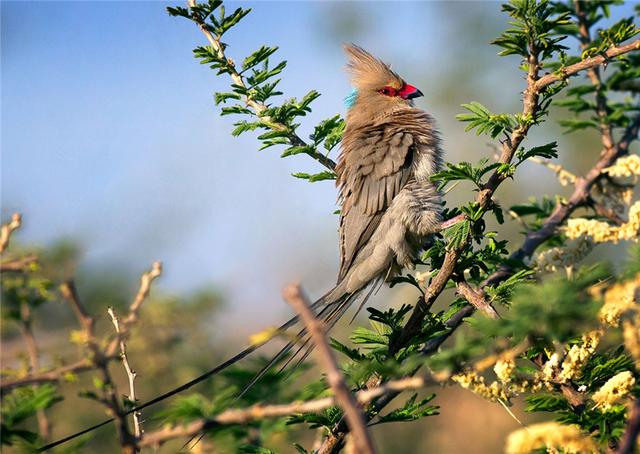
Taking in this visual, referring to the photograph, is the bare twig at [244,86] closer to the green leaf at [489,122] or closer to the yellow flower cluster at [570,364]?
the green leaf at [489,122]

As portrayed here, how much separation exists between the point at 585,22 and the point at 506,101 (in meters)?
8.02

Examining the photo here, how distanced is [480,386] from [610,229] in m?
0.94

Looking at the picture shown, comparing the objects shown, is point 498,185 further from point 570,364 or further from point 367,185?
point 367,185

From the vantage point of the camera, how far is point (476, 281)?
10.6ft

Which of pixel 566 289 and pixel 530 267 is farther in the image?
pixel 530 267

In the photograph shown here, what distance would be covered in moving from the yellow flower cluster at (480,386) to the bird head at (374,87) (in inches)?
123

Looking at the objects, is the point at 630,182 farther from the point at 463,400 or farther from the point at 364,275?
the point at 463,400

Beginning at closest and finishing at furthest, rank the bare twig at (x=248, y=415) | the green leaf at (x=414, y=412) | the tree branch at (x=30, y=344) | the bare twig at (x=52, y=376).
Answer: the bare twig at (x=248, y=415)
the bare twig at (x=52, y=376)
the tree branch at (x=30, y=344)
the green leaf at (x=414, y=412)

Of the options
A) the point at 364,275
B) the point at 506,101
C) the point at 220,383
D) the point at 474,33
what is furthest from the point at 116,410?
the point at 474,33

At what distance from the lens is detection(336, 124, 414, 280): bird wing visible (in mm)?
4238

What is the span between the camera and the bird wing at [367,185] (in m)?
4.24

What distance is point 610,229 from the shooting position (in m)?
2.61

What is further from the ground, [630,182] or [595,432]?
[630,182]

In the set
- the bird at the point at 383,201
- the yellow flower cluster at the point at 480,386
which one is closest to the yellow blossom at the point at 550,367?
the yellow flower cluster at the point at 480,386
